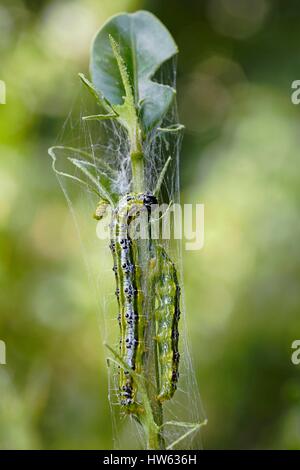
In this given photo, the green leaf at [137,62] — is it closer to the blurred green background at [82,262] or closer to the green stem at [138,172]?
the green stem at [138,172]

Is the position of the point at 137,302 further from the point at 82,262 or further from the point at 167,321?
the point at 82,262

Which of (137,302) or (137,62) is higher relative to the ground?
(137,62)

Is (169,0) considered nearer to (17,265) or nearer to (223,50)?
(223,50)

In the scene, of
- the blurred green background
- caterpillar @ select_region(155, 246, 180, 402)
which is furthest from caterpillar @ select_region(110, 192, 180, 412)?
the blurred green background

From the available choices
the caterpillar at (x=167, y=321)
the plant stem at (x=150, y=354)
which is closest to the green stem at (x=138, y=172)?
the plant stem at (x=150, y=354)

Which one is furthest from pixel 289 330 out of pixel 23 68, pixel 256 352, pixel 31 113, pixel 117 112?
pixel 117 112

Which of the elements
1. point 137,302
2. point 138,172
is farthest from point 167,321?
point 138,172
